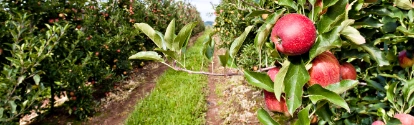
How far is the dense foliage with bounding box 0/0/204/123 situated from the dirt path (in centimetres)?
179

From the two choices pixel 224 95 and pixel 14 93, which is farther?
pixel 224 95

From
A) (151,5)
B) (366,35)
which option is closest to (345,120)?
(366,35)

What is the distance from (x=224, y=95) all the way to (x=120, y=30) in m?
2.73

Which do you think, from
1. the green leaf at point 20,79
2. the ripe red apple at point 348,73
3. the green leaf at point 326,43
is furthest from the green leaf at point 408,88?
the green leaf at point 20,79

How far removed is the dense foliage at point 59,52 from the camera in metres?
3.06

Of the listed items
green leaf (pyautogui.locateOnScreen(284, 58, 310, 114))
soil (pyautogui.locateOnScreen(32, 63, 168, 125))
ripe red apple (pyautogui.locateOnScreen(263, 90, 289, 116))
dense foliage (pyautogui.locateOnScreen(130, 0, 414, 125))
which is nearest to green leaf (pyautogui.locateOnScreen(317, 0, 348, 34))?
dense foliage (pyautogui.locateOnScreen(130, 0, 414, 125))

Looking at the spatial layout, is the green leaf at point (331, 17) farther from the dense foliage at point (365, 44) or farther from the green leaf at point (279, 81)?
the green leaf at point (279, 81)

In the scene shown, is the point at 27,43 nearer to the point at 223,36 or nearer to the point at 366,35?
the point at 366,35

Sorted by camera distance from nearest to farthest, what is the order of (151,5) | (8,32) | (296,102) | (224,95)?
(296,102)
(8,32)
(224,95)
(151,5)

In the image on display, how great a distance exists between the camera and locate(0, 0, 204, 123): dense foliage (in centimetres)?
306

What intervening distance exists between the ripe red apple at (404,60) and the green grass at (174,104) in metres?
2.78

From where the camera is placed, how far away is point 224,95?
475 cm

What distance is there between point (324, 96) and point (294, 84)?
0.07m

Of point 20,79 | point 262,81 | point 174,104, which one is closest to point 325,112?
point 262,81
